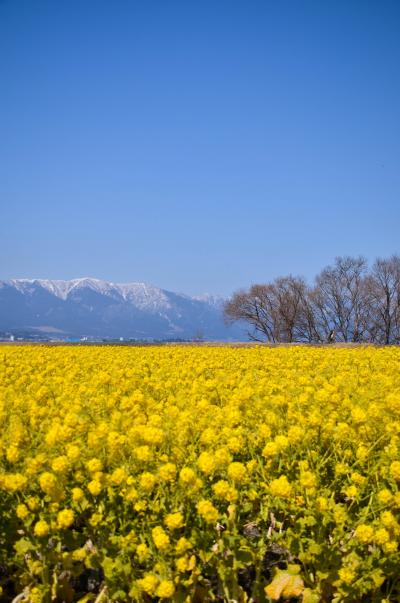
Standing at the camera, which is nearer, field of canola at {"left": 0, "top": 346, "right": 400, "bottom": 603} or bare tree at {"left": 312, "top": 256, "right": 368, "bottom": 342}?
field of canola at {"left": 0, "top": 346, "right": 400, "bottom": 603}

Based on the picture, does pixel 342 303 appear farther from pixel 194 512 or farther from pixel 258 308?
pixel 194 512

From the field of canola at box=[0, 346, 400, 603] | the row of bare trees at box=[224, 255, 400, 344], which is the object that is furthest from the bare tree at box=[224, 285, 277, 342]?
the field of canola at box=[0, 346, 400, 603]

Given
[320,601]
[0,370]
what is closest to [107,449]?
[320,601]

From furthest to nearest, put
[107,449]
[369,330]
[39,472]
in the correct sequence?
[369,330] → [107,449] → [39,472]

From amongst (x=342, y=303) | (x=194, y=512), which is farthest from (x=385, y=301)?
(x=194, y=512)

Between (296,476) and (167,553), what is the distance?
1327 mm

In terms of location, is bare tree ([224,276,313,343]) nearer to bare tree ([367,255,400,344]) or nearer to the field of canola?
bare tree ([367,255,400,344])

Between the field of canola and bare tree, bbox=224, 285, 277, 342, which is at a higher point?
bare tree, bbox=224, 285, 277, 342

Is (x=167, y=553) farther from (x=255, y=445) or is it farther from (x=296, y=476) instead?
(x=255, y=445)

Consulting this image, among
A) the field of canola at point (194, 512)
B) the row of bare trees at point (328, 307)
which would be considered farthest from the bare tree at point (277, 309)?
the field of canola at point (194, 512)

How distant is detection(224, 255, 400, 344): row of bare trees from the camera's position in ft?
217

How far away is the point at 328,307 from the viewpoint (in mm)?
69625

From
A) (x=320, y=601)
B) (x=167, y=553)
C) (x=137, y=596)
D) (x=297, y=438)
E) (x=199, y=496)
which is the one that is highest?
(x=297, y=438)

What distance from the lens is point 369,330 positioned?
66.1 m
